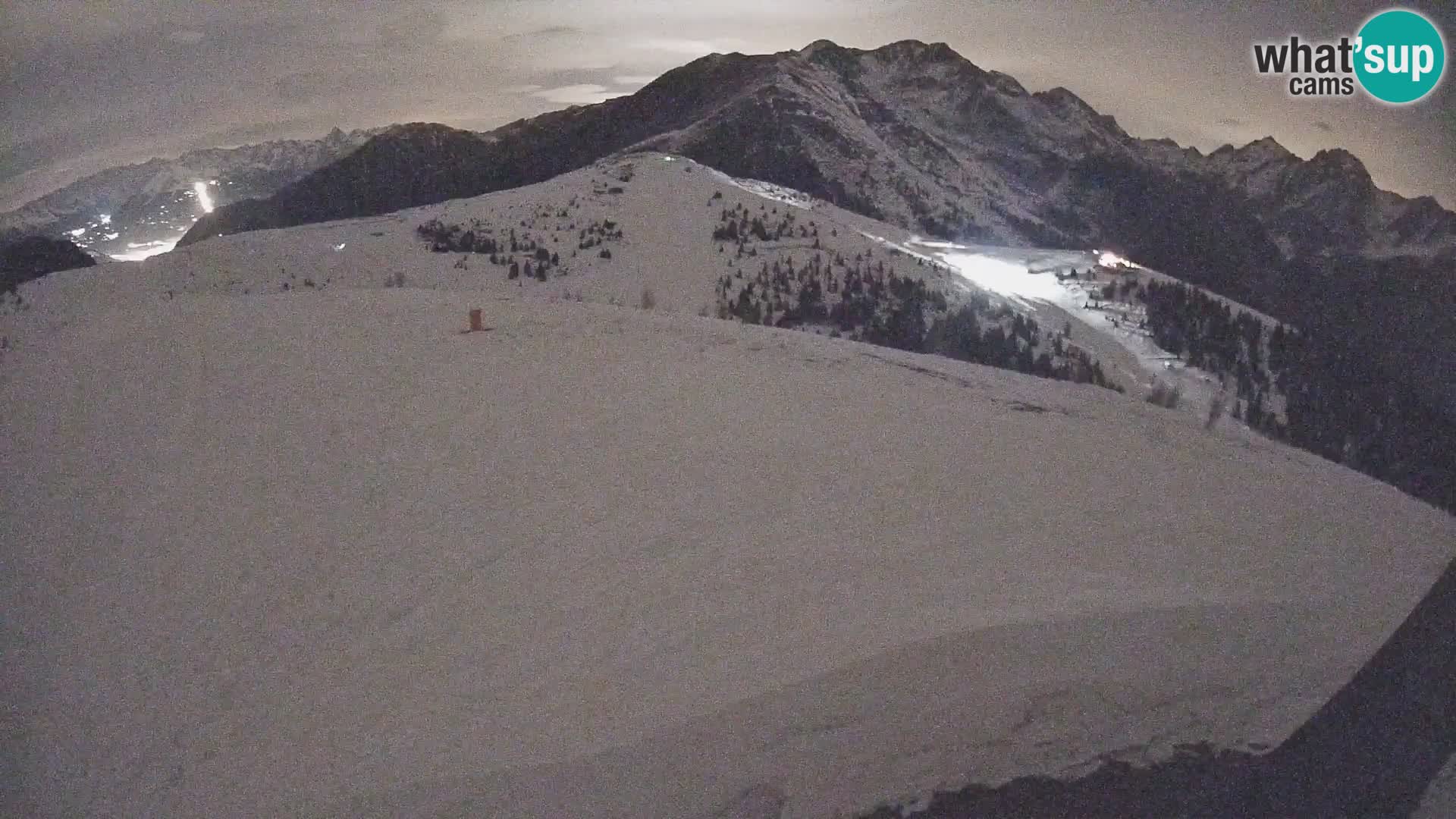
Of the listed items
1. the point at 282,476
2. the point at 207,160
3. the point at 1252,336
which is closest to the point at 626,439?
the point at 282,476

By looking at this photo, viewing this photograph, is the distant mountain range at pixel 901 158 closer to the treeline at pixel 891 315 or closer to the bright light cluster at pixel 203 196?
the bright light cluster at pixel 203 196

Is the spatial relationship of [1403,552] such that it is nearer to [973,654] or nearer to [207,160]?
[973,654]

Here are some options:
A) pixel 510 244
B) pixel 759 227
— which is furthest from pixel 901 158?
pixel 510 244

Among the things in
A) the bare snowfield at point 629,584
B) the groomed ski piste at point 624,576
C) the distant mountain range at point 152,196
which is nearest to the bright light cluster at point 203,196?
the distant mountain range at point 152,196

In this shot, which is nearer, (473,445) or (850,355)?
(473,445)

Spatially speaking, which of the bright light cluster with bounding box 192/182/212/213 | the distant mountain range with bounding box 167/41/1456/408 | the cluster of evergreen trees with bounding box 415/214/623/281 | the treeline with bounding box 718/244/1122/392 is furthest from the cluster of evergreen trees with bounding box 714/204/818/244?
the bright light cluster with bounding box 192/182/212/213
